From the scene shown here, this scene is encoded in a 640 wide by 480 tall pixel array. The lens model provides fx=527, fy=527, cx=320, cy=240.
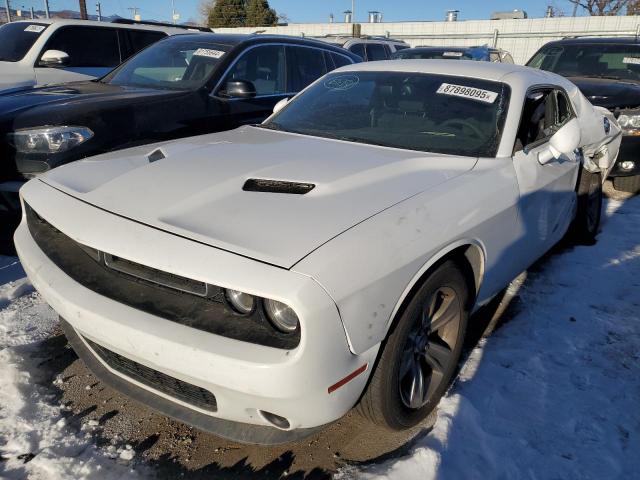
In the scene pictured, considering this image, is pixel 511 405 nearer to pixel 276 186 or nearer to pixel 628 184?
pixel 276 186

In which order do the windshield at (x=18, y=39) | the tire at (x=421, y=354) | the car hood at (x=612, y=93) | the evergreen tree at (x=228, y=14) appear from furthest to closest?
the evergreen tree at (x=228, y=14) → the windshield at (x=18, y=39) → the car hood at (x=612, y=93) → the tire at (x=421, y=354)

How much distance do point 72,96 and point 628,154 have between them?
18.7ft

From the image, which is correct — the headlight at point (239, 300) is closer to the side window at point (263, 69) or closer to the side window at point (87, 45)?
the side window at point (263, 69)

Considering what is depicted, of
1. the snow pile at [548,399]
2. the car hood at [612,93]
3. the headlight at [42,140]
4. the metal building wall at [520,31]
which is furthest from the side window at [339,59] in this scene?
the metal building wall at [520,31]

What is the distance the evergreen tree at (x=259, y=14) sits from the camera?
127ft

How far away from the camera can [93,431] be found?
2330 mm

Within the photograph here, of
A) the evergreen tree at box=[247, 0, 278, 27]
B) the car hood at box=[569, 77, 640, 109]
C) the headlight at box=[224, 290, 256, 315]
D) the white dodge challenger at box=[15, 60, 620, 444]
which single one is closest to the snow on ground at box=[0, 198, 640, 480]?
the white dodge challenger at box=[15, 60, 620, 444]

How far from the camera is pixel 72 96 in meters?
4.31

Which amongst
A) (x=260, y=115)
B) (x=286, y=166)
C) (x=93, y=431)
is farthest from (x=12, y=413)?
(x=260, y=115)

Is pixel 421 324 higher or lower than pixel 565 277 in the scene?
higher

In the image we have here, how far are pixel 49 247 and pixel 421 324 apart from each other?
172cm

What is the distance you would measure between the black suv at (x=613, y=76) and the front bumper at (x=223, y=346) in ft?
17.5

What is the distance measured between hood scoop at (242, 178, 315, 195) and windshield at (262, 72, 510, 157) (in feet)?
2.87

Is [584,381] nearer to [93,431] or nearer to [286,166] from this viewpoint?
[286,166]
